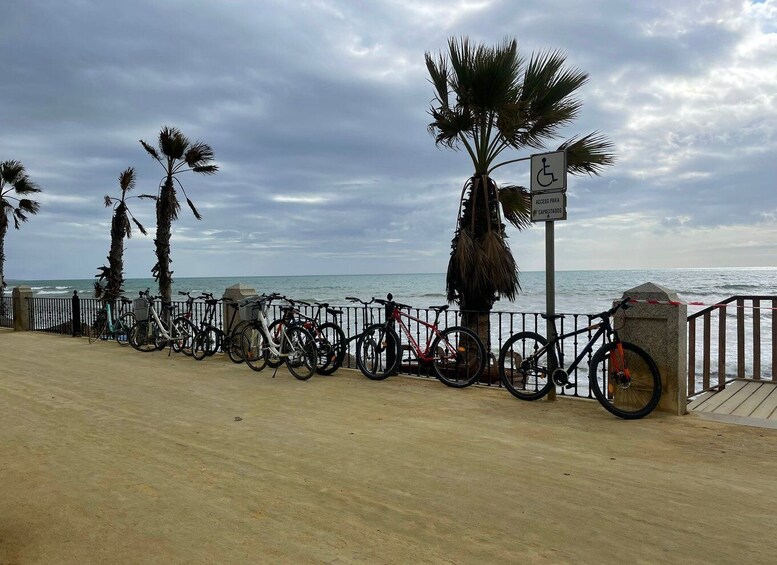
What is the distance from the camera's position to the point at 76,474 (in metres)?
3.81

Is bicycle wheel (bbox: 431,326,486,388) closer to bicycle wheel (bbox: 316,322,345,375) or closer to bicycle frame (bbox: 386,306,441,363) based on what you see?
bicycle frame (bbox: 386,306,441,363)

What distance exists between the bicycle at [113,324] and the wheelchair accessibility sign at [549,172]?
986cm

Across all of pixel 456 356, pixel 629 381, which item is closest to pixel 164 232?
pixel 456 356

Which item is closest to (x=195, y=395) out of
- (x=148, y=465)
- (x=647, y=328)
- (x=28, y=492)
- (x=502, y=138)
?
(x=148, y=465)

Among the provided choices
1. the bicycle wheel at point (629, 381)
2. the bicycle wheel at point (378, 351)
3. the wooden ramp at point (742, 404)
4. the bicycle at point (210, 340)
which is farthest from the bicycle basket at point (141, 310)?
the wooden ramp at point (742, 404)

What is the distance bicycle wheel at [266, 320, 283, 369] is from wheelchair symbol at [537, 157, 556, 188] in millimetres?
4491

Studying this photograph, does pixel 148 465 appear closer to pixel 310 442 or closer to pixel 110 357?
pixel 310 442

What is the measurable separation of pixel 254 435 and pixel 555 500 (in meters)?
2.74

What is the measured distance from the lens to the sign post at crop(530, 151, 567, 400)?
6.04m

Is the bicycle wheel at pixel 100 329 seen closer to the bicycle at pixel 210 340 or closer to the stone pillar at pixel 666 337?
the bicycle at pixel 210 340

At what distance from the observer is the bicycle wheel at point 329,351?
793 cm

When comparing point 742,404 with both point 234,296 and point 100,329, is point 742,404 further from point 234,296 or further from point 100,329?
point 100,329

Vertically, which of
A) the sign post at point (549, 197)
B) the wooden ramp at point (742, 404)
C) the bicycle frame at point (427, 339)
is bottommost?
the wooden ramp at point (742, 404)

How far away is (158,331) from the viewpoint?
36.7 ft
